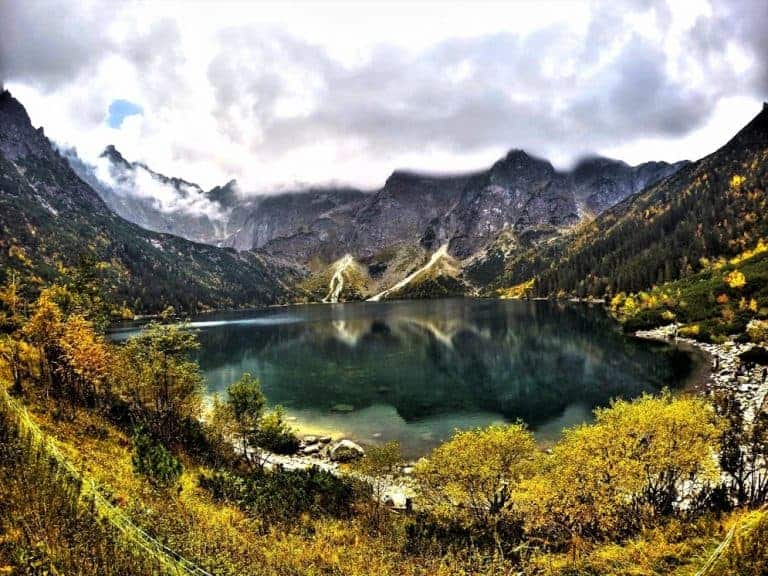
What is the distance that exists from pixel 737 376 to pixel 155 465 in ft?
287

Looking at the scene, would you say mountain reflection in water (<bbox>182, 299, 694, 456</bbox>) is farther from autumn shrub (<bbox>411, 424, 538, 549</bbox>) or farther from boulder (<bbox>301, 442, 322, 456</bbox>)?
autumn shrub (<bbox>411, 424, 538, 549</bbox>)

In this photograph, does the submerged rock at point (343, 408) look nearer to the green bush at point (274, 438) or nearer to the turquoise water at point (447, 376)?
the turquoise water at point (447, 376)

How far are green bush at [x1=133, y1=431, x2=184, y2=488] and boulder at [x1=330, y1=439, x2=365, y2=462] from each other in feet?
91.1

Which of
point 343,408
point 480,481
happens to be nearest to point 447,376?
point 343,408

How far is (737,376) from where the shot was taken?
76.6 m

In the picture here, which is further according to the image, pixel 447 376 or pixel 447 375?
pixel 447 375

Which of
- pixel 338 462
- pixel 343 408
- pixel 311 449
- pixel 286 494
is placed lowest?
pixel 338 462

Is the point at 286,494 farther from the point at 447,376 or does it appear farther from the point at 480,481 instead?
the point at 447,376

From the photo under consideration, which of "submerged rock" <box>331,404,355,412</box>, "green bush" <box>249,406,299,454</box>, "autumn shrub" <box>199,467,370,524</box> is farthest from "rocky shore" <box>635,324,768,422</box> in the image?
"submerged rock" <box>331,404,355,412</box>

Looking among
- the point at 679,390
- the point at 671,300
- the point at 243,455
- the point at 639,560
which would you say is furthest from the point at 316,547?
the point at 671,300

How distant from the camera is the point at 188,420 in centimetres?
5559

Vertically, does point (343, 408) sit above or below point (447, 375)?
below

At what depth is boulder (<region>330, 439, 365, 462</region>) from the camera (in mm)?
59438

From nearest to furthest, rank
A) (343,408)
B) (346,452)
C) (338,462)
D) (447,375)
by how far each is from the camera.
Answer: (338,462) < (346,452) < (343,408) < (447,375)
